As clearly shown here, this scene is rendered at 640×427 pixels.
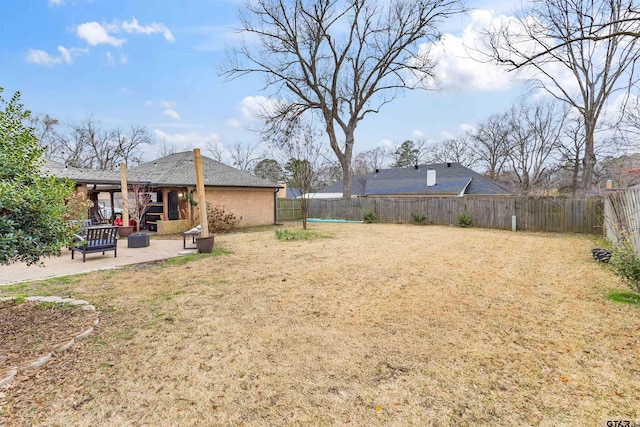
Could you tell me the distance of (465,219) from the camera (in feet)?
51.7

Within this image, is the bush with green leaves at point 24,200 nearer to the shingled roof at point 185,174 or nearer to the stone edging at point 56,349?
the stone edging at point 56,349

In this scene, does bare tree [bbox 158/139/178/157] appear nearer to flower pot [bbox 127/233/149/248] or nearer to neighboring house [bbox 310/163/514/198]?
neighboring house [bbox 310/163/514/198]

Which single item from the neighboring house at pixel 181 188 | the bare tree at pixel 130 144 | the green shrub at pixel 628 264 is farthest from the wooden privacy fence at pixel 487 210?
the bare tree at pixel 130 144

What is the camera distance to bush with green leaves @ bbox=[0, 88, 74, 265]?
3062mm

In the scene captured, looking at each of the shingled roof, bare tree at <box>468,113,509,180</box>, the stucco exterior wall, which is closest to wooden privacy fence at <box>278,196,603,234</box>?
the stucco exterior wall

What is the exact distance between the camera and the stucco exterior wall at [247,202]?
595 inches

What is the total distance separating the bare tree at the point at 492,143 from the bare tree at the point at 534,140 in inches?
44.5

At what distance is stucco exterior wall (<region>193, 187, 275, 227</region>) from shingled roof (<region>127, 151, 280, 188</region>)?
1.19ft

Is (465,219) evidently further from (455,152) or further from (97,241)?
(455,152)

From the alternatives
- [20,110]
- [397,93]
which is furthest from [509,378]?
[397,93]

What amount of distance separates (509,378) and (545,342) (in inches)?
38.8

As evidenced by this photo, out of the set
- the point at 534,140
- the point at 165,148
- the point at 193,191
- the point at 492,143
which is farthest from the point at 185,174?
the point at 492,143

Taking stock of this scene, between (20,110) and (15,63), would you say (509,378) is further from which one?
(15,63)

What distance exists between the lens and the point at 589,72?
16.4 m
